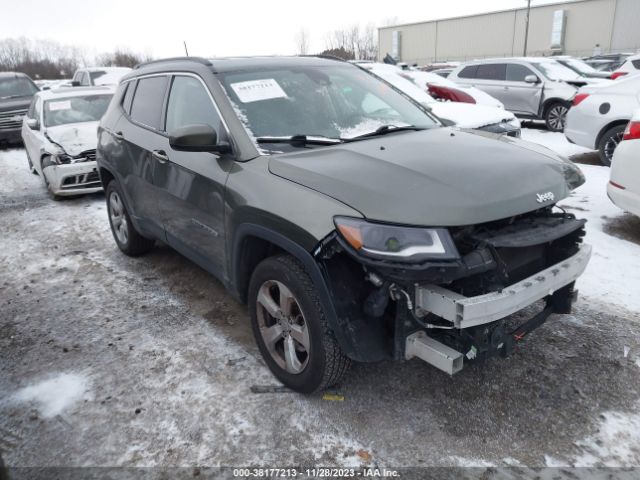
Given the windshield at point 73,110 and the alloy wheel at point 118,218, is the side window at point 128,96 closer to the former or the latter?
the alloy wheel at point 118,218

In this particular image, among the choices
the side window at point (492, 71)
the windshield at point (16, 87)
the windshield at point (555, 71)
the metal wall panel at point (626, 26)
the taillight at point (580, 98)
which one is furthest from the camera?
the metal wall panel at point (626, 26)

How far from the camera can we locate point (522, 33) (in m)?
51.6

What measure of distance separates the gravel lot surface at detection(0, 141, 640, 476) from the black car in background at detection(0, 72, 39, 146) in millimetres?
11070

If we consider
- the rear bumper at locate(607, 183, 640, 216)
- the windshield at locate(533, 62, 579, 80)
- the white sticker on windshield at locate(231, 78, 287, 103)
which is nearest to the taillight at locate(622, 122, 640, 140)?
the rear bumper at locate(607, 183, 640, 216)

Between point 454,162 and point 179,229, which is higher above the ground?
point 454,162

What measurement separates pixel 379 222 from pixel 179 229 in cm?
202

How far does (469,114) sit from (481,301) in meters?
5.62

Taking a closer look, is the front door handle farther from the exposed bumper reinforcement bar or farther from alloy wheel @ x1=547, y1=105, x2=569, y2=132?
alloy wheel @ x1=547, y1=105, x2=569, y2=132

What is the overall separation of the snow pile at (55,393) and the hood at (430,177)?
184cm

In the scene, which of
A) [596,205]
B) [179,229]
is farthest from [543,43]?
[179,229]

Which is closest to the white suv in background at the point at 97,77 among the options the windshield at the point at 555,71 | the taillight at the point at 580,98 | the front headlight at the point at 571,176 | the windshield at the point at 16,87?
the windshield at the point at 16,87

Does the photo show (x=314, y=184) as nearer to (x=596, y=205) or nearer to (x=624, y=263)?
(x=624, y=263)

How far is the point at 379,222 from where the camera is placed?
2301mm

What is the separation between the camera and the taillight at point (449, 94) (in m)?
9.65
